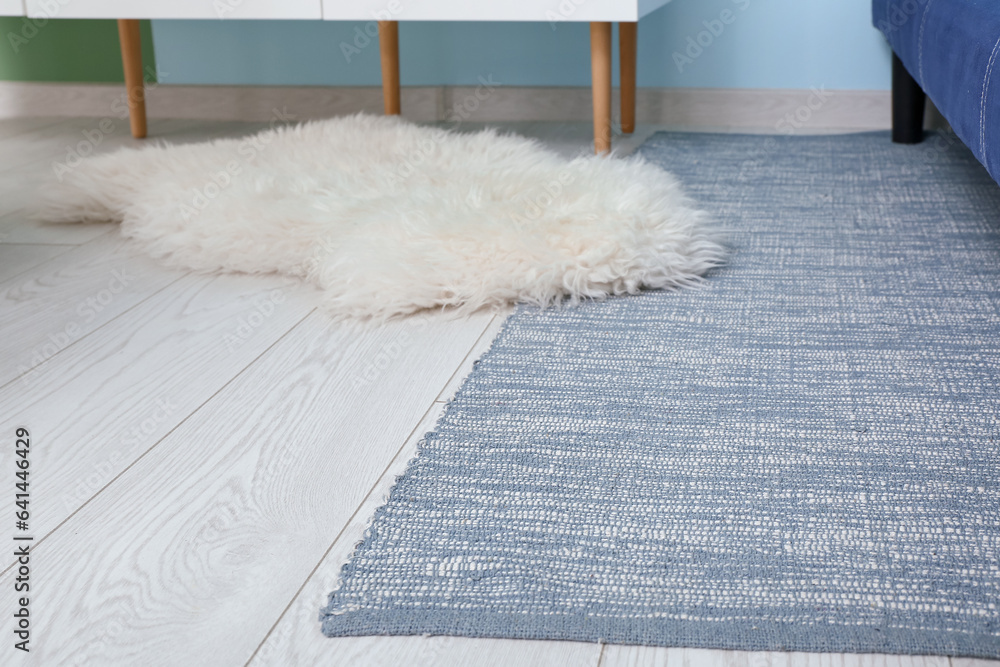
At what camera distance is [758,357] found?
0.97 m

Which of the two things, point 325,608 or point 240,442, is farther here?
point 240,442

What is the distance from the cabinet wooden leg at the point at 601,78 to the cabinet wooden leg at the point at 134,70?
1123 mm

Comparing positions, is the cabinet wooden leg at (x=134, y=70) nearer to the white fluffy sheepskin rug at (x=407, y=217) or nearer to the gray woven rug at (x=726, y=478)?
the white fluffy sheepskin rug at (x=407, y=217)

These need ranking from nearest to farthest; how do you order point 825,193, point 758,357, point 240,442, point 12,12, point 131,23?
point 240,442 → point 758,357 → point 825,193 → point 12,12 → point 131,23

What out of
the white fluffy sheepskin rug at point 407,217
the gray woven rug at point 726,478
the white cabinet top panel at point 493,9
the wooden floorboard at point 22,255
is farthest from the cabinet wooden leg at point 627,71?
the wooden floorboard at point 22,255

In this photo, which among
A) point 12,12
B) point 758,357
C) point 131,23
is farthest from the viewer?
point 131,23

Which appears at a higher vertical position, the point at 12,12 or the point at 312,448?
the point at 12,12

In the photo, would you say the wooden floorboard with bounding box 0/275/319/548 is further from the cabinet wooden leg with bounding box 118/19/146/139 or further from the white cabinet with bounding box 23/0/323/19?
the cabinet wooden leg with bounding box 118/19/146/139

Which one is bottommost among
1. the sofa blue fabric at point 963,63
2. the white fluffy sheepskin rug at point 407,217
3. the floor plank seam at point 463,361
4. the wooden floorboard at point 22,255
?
the floor plank seam at point 463,361

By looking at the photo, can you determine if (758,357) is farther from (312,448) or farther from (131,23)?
(131,23)

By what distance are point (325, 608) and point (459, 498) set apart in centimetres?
15

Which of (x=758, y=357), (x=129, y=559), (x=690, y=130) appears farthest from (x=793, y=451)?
(x=690, y=130)

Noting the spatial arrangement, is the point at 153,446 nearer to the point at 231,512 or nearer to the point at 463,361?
the point at 231,512

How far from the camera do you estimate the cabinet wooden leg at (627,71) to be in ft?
6.97
